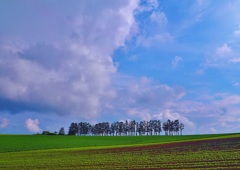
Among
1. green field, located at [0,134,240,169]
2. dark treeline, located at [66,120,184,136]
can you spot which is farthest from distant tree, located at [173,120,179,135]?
green field, located at [0,134,240,169]

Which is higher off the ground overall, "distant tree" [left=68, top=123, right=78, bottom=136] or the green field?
"distant tree" [left=68, top=123, right=78, bottom=136]

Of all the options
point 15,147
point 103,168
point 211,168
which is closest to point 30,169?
point 103,168

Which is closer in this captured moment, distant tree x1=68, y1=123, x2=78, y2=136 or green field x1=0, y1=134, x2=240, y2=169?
green field x1=0, y1=134, x2=240, y2=169

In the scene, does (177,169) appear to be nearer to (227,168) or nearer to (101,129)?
(227,168)

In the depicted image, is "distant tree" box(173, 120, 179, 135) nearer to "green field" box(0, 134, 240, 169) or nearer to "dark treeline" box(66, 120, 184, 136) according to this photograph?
"dark treeline" box(66, 120, 184, 136)

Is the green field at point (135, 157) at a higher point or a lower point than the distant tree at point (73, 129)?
lower

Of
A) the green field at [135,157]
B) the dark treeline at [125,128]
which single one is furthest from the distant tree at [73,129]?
the green field at [135,157]

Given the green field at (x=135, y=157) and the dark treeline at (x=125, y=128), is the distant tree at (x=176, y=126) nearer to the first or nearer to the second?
the dark treeline at (x=125, y=128)

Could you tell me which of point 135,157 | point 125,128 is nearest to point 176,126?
point 125,128

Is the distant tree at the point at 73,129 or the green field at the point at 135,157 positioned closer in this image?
the green field at the point at 135,157

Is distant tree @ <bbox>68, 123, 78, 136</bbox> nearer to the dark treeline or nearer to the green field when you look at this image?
the dark treeline

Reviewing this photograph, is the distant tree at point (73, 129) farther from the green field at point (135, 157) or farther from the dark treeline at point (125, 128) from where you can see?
the green field at point (135, 157)

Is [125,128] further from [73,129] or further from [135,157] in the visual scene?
[135,157]

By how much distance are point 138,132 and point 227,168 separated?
503 feet
